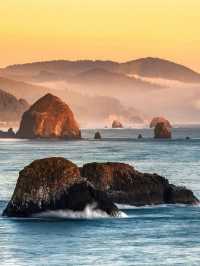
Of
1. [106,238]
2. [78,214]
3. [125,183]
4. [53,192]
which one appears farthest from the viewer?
[125,183]

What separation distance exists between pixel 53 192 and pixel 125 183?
11911 mm

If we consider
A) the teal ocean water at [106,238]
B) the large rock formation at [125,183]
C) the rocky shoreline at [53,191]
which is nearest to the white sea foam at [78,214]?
the teal ocean water at [106,238]

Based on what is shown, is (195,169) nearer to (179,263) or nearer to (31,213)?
(31,213)

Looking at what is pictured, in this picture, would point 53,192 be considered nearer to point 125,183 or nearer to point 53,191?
point 53,191

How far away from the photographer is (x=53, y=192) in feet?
259

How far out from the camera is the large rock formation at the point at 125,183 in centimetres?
8925

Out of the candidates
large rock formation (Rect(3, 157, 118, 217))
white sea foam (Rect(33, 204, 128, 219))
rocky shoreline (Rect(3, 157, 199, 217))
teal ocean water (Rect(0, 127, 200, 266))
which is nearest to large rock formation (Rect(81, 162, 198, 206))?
teal ocean water (Rect(0, 127, 200, 266))

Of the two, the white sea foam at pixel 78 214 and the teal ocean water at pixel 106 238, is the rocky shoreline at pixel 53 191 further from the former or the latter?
the teal ocean water at pixel 106 238

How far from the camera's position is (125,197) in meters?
89.4

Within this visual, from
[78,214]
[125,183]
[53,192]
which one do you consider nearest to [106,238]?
[53,192]

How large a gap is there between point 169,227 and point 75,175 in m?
7.53

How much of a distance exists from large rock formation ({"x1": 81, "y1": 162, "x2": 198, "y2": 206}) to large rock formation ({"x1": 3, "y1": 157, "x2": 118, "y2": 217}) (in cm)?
883

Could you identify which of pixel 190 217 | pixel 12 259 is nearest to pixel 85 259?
pixel 12 259

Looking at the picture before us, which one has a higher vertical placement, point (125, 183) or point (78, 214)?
point (125, 183)
